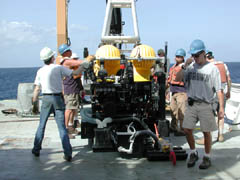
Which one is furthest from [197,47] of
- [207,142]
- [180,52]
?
[180,52]

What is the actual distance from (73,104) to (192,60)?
2.95 meters

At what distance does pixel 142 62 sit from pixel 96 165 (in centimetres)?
191

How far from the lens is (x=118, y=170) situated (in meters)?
5.17

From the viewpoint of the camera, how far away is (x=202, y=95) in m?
5.25

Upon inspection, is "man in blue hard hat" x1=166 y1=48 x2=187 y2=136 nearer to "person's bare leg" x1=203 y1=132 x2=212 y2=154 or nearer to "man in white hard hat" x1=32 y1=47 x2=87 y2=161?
"person's bare leg" x1=203 y1=132 x2=212 y2=154

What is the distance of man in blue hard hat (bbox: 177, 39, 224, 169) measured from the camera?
17.2 feet

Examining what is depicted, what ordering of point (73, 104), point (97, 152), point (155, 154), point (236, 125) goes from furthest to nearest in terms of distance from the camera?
point (236, 125)
point (73, 104)
point (97, 152)
point (155, 154)

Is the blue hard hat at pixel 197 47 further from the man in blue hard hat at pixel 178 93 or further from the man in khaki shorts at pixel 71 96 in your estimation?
the man in khaki shorts at pixel 71 96

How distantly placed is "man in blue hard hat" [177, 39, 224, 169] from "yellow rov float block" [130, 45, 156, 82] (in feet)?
2.92

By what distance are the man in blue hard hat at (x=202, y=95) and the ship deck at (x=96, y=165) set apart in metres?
0.33

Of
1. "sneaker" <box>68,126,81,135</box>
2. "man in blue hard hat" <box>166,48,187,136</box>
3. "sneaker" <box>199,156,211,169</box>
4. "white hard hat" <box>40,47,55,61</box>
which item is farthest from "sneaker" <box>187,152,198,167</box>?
"sneaker" <box>68,126,81,135</box>

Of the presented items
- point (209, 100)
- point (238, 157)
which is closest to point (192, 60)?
point (209, 100)

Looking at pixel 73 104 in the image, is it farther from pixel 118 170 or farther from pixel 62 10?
pixel 62 10

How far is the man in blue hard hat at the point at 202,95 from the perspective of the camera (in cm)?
523
